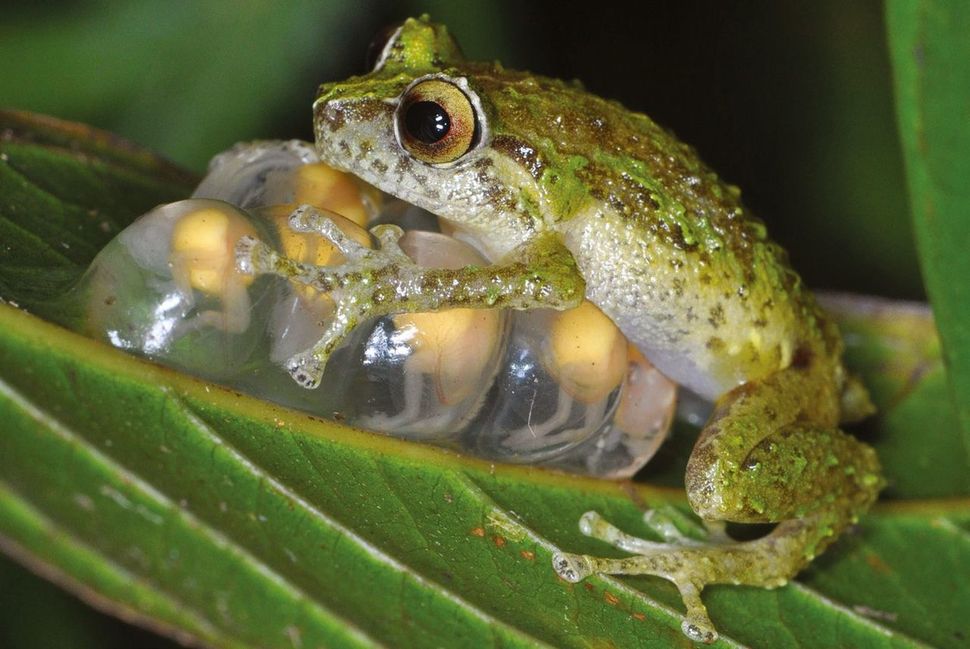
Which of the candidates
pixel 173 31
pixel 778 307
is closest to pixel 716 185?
pixel 778 307

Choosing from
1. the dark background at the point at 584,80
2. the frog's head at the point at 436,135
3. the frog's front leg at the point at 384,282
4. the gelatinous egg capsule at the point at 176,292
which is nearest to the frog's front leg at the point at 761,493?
the frog's front leg at the point at 384,282

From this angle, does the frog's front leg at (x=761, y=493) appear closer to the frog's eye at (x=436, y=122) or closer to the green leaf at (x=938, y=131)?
the green leaf at (x=938, y=131)

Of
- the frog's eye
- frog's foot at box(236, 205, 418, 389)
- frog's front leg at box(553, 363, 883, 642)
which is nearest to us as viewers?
frog's foot at box(236, 205, 418, 389)

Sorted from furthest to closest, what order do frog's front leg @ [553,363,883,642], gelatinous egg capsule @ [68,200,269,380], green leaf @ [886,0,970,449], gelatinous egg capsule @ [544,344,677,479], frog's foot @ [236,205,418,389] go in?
1. gelatinous egg capsule @ [544,344,677,479]
2. frog's front leg @ [553,363,883,642]
3. frog's foot @ [236,205,418,389]
4. gelatinous egg capsule @ [68,200,269,380]
5. green leaf @ [886,0,970,449]

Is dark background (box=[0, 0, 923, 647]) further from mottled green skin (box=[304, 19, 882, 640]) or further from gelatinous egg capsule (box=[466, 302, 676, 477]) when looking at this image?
gelatinous egg capsule (box=[466, 302, 676, 477])

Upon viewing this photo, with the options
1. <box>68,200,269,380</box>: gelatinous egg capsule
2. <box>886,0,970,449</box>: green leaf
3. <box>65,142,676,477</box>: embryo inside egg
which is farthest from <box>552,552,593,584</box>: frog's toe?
<box>886,0,970,449</box>: green leaf

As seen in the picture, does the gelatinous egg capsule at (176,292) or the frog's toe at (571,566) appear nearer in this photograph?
the gelatinous egg capsule at (176,292)

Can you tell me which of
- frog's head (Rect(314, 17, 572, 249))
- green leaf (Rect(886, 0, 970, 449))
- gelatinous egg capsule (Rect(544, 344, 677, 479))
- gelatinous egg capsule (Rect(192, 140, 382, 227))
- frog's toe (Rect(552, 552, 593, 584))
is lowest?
A: frog's toe (Rect(552, 552, 593, 584))

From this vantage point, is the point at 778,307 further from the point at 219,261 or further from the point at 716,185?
the point at 219,261
